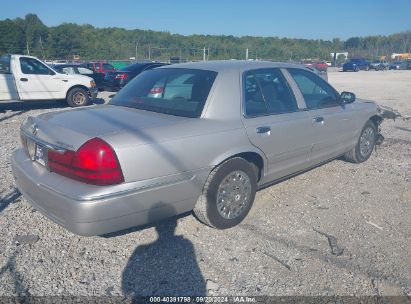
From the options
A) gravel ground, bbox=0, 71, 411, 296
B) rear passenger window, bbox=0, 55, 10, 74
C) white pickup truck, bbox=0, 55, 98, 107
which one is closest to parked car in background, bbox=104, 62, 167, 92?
white pickup truck, bbox=0, 55, 98, 107

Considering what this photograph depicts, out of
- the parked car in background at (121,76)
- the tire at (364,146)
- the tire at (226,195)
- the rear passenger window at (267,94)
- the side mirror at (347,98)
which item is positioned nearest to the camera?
the tire at (226,195)

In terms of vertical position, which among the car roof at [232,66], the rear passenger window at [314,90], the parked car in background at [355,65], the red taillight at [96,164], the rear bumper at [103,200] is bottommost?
the parked car in background at [355,65]

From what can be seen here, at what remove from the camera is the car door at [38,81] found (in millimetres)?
11078

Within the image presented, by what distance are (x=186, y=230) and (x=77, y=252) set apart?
3.39 feet

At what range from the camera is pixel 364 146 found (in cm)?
588

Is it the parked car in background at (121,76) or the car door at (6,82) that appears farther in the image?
the parked car in background at (121,76)

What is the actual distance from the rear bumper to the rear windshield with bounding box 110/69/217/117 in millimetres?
696

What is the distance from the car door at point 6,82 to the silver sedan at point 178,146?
8.19 metres

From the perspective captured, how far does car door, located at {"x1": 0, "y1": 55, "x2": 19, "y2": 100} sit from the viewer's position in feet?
35.3

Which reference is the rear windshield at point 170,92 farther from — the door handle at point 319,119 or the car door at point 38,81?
the car door at point 38,81

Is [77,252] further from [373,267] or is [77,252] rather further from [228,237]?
[373,267]

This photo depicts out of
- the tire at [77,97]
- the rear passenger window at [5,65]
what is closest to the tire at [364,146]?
the tire at [77,97]

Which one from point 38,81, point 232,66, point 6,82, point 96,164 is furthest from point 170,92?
point 38,81

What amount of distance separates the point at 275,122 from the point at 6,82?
958cm
